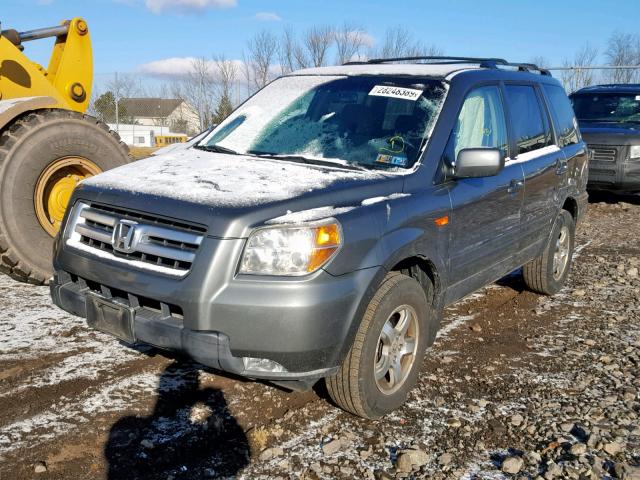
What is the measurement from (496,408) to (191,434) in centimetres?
178

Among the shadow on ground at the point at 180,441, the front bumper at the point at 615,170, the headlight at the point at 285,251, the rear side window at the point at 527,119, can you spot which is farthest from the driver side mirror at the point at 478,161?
the front bumper at the point at 615,170

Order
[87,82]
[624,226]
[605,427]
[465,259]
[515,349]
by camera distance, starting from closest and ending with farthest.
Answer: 1. [605,427]
2. [465,259]
3. [515,349]
4. [87,82]
5. [624,226]

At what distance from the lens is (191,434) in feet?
10.8

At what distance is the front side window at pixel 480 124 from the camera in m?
4.02

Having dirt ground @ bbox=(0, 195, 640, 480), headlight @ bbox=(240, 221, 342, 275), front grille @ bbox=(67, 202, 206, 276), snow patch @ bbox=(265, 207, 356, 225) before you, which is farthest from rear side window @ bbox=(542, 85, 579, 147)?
front grille @ bbox=(67, 202, 206, 276)

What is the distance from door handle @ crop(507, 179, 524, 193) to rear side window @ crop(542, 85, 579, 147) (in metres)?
1.25

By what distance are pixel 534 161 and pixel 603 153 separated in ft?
23.2

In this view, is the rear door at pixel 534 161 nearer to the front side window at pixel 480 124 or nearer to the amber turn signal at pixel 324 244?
the front side window at pixel 480 124

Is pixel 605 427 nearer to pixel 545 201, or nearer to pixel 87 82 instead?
pixel 545 201

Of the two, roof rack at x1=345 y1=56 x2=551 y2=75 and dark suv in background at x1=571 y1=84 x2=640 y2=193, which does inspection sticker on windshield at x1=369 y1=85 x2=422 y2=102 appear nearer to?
roof rack at x1=345 y1=56 x2=551 y2=75

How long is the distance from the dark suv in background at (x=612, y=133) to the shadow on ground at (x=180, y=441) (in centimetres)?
955

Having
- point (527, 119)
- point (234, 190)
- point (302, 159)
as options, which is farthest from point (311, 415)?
point (527, 119)

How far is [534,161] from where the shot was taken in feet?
16.3

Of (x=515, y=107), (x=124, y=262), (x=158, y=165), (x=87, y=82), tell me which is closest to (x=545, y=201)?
(x=515, y=107)
